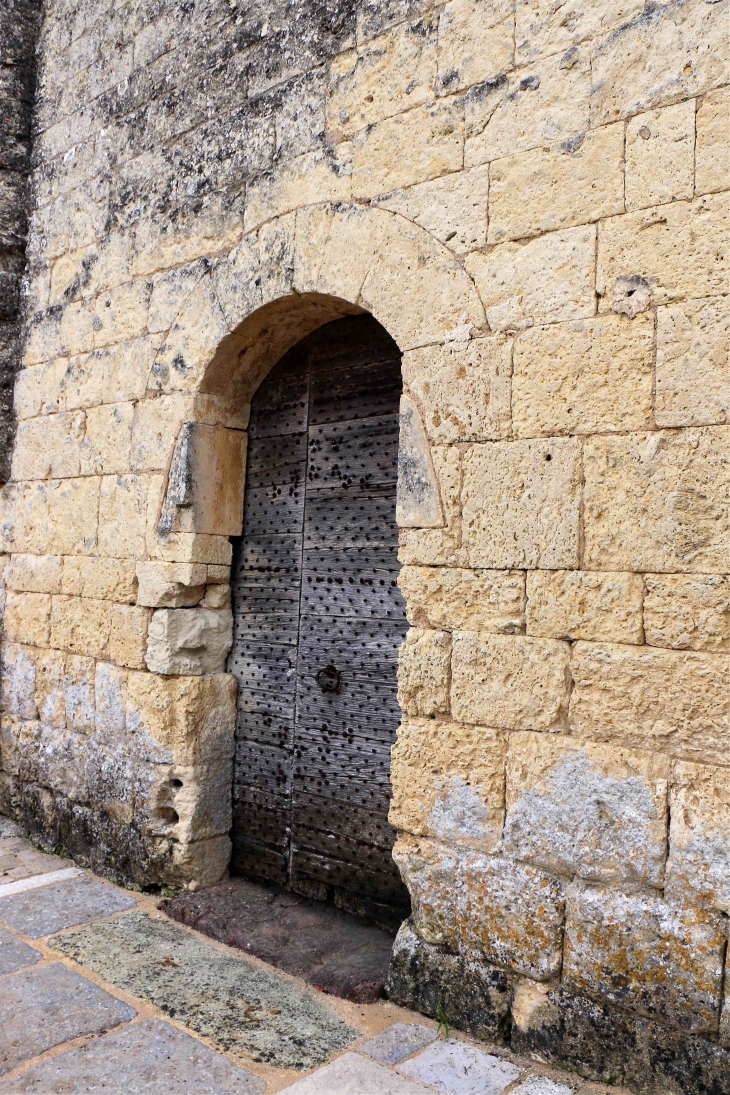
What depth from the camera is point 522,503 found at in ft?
8.93

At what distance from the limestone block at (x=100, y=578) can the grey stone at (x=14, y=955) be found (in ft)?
4.90

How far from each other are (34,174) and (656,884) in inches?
191

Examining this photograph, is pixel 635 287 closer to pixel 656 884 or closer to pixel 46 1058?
pixel 656 884

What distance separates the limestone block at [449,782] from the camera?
2746mm

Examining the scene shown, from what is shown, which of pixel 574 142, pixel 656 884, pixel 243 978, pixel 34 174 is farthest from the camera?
pixel 34 174

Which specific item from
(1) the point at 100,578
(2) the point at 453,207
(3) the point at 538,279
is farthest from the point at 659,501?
(1) the point at 100,578

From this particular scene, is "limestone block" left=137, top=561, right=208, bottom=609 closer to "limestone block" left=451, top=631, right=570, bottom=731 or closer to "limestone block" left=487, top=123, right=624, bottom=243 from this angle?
"limestone block" left=451, top=631, right=570, bottom=731

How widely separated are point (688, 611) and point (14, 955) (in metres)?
2.75

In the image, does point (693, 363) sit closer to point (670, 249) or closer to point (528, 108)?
point (670, 249)

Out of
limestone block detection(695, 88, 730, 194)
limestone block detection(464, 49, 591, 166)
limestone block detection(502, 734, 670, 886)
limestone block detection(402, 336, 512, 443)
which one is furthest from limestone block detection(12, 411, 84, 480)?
limestone block detection(695, 88, 730, 194)

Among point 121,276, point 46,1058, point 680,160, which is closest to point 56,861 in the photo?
point 46,1058

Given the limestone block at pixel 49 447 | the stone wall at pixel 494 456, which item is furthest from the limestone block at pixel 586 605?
the limestone block at pixel 49 447

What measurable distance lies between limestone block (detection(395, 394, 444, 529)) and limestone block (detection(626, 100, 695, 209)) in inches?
38.1

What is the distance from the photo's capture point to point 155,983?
301cm
